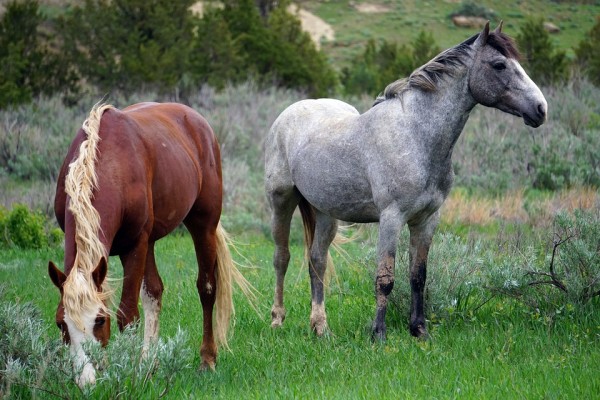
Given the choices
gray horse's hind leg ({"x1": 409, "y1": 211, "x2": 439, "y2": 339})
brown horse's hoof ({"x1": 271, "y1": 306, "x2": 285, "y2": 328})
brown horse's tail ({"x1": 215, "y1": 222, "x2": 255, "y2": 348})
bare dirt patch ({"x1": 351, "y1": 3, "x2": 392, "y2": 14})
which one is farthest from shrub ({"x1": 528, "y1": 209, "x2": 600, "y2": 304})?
bare dirt patch ({"x1": 351, "y1": 3, "x2": 392, "y2": 14})

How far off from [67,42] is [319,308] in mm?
16942

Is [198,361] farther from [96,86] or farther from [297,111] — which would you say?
[96,86]

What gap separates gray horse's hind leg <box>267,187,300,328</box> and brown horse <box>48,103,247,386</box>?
2.93ft

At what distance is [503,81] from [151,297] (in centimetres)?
305

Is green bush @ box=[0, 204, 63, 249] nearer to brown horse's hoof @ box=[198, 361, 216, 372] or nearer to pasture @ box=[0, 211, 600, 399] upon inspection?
pasture @ box=[0, 211, 600, 399]

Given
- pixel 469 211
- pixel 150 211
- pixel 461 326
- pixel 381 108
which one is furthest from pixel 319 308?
pixel 469 211

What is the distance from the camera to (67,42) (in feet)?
70.7

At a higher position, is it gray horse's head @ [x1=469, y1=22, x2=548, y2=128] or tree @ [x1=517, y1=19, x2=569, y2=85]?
gray horse's head @ [x1=469, y1=22, x2=548, y2=128]

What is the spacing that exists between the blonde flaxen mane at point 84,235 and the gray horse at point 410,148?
7.06ft

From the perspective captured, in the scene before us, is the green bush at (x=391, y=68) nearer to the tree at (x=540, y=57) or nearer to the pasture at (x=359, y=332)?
the tree at (x=540, y=57)

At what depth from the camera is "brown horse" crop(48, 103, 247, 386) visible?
13.7 ft

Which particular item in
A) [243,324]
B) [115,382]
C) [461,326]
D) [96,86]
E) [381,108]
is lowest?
[96,86]

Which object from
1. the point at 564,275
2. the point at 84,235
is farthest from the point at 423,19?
the point at 84,235

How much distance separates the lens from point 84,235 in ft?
14.3
